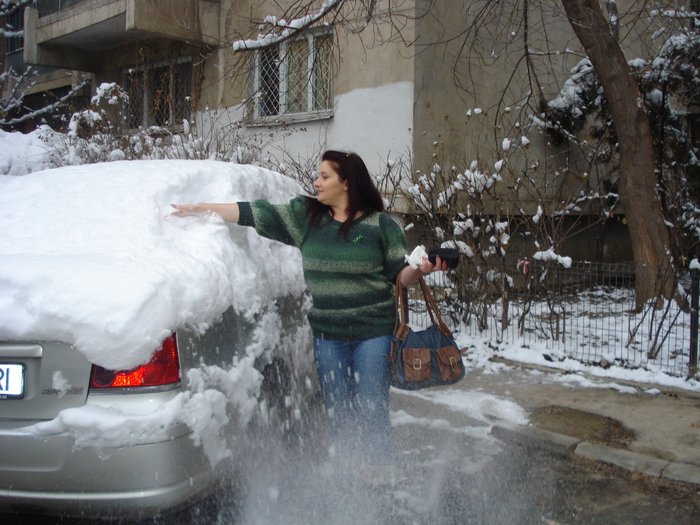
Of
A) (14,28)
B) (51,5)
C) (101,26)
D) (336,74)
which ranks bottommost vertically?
(336,74)

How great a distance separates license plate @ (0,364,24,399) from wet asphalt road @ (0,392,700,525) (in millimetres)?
859

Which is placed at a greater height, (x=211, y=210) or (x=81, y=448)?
(x=211, y=210)

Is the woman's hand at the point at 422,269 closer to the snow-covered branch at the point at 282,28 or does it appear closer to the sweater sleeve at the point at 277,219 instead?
the sweater sleeve at the point at 277,219

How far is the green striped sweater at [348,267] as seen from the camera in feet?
10.0

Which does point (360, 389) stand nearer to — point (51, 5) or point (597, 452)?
point (597, 452)

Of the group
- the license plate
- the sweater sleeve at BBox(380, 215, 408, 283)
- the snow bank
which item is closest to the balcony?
the snow bank

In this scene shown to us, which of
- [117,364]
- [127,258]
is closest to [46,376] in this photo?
[117,364]

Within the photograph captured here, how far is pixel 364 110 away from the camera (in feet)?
29.8

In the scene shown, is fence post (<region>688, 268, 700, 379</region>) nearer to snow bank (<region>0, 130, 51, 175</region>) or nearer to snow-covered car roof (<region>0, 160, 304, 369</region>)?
snow-covered car roof (<region>0, 160, 304, 369</region>)

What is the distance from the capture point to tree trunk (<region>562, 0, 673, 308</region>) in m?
6.74

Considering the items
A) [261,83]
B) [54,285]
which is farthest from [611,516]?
[261,83]

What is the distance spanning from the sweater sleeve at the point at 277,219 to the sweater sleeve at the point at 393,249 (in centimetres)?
40

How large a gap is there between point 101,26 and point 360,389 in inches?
420

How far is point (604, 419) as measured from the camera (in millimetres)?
4523
